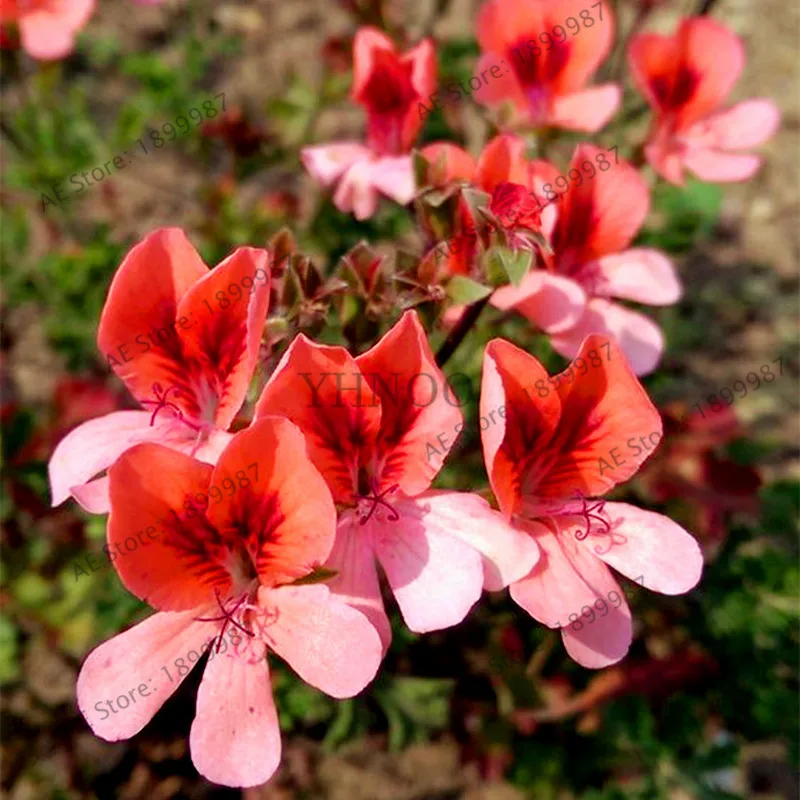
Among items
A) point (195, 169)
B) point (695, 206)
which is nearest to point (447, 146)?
point (695, 206)

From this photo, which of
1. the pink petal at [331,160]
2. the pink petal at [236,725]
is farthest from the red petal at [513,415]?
the pink petal at [331,160]

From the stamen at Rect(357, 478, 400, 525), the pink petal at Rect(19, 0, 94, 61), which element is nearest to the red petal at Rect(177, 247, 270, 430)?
the stamen at Rect(357, 478, 400, 525)

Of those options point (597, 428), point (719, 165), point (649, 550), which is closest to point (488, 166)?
point (597, 428)

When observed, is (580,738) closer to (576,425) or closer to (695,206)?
(576,425)

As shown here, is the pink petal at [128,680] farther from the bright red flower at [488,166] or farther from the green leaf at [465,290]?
the bright red flower at [488,166]

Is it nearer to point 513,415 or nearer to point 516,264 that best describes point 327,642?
point 513,415
